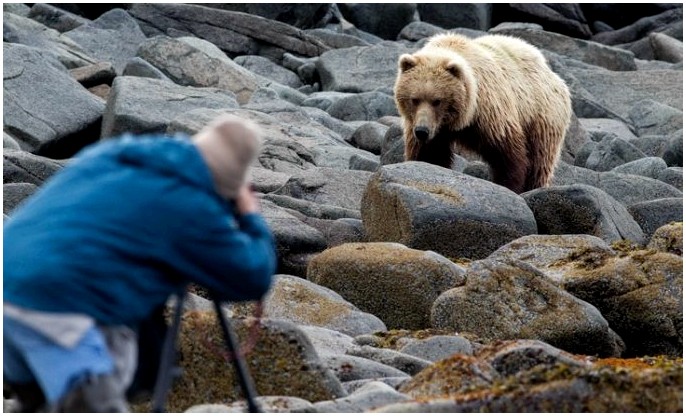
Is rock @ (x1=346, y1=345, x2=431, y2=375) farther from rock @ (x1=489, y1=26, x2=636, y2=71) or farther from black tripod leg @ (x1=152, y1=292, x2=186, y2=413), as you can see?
rock @ (x1=489, y1=26, x2=636, y2=71)

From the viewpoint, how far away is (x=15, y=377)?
3.75 metres

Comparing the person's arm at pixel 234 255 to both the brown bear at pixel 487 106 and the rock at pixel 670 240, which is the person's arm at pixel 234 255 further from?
the brown bear at pixel 487 106

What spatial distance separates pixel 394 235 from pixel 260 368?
477 cm

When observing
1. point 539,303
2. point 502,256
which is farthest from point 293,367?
point 502,256

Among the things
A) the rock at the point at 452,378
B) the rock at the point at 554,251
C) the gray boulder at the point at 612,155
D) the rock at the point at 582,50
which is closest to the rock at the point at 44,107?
the gray boulder at the point at 612,155

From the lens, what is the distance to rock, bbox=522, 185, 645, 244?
36.4ft

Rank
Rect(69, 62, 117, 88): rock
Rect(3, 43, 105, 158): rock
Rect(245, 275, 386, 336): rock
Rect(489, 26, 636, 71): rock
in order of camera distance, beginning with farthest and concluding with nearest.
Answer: Rect(489, 26, 636, 71): rock < Rect(69, 62, 117, 88): rock < Rect(3, 43, 105, 158): rock < Rect(245, 275, 386, 336): rock

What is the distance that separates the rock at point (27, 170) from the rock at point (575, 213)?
12.5 ft

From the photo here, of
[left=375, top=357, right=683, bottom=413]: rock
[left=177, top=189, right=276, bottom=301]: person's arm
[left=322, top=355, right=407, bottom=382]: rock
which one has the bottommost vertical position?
[left=322, top=355, right=407, bottom=382]: rock

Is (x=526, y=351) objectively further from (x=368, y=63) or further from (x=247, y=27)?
(x=247, y=27)

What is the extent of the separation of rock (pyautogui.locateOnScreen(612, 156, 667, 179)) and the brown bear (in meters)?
1.59

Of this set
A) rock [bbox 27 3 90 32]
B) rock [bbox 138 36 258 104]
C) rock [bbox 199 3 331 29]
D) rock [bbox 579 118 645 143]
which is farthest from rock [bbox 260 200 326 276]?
rock [bbox 199 3 331 29]

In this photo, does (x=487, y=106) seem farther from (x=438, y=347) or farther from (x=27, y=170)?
(x=438, y=347)

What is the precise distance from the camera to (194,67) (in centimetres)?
2111
